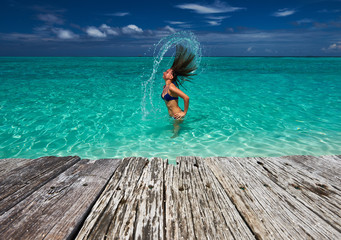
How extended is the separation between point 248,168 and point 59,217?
5.78ft

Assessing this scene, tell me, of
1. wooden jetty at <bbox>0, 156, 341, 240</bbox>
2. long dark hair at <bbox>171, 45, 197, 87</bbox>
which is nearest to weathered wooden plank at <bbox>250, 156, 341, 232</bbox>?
wooden jetty at <bbox>0, 156, 341, 240</bbox>

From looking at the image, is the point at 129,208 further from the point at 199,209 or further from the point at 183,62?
the point at 183,62

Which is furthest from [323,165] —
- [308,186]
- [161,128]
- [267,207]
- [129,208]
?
[161,128]

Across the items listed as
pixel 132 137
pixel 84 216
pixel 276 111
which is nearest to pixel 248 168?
pixel 84 216

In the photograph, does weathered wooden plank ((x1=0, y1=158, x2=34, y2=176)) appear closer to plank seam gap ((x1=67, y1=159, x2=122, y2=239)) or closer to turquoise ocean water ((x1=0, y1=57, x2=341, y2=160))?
plank seam gap ((x1=67, y1=159, x2=122, y2=239))

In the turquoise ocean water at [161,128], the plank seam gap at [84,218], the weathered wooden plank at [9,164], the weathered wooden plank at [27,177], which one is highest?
the plank seam gap at [84,218]

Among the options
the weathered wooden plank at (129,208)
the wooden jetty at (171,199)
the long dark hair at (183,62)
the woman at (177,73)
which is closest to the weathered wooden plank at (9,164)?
the wooden jetty at (171,199)

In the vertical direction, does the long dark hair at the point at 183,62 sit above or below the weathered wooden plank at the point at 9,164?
above

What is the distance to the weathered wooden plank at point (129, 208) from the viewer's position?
1427 millimetres

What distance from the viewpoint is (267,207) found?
5.50 feet

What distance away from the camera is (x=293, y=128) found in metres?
6.41

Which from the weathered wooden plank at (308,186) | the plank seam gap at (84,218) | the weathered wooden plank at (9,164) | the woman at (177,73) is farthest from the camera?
the woman at (177,73)

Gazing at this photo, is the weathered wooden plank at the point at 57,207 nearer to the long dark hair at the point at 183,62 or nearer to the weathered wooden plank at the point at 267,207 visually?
the weathered wooden plank at the point at 267,207

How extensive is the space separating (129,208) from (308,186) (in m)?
1.56
